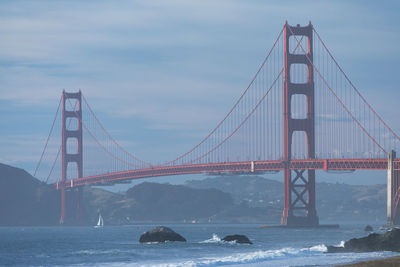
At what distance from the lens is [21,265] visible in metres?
66.8

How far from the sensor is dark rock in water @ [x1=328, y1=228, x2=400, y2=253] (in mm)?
64688

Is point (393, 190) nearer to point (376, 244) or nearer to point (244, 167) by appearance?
point (244, 167)

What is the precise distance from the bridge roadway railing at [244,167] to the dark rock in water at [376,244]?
146 feet

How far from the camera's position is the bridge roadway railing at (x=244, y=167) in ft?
368

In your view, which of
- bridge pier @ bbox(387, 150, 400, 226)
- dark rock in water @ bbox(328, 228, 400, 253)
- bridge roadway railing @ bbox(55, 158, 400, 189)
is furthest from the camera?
bridge roadway railing @ bbox(55, 158, 400, 189)

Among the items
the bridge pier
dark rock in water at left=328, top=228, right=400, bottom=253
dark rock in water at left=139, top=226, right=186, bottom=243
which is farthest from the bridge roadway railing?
dark rock in water at left=328, top=228, right=400, bottom=253

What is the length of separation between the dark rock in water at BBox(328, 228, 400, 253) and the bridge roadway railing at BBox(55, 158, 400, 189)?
44390 mm

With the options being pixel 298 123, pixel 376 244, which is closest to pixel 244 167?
pixel 298 123

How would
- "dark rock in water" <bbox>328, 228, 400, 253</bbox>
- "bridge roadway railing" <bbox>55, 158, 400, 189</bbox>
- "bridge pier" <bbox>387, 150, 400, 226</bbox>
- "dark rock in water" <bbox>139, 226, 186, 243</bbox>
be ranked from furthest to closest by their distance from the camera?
"bridge roadway railing" <bbox>55, 158, 400, 189</bbox> < "bridge pier" <bbox>387, 150, 400, 226</bbox> < "dark rock in water" <bbox>139, 226, 186, 243</bbox> < "dark rock in water" <bbox>328, 228, 400, 253</bbox>

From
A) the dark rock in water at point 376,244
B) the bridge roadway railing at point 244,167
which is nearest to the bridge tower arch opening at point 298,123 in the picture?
the bridge roadway railing at point 244,167

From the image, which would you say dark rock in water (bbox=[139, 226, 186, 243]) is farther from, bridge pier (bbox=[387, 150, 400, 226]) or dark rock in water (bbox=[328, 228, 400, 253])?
bridge pier (bbox=[387, 150, 400, 226])

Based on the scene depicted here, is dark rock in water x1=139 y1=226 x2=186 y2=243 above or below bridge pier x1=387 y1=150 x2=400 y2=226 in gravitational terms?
below

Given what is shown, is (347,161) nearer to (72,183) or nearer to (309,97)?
(309,97)

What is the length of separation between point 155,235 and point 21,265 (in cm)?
2104
